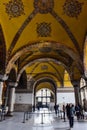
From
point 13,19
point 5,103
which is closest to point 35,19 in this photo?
point 13,19

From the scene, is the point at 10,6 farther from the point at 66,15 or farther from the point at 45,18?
the point at 66,15

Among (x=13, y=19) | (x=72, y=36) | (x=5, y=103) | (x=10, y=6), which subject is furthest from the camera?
(x=5, y=103)

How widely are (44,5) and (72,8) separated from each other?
4.61 feet

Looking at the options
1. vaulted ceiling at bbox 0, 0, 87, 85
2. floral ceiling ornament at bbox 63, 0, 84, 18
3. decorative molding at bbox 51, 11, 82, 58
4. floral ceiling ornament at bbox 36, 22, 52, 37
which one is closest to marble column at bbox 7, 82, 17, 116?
vaulted ceiling at bbox 0, 0, 87, 85

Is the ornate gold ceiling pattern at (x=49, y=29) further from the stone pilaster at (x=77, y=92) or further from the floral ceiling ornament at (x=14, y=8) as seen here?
the stone pilaster at (x=77, y=92)

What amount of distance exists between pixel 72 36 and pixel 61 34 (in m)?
0.66

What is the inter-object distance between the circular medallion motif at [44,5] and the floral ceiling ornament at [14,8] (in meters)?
0.75

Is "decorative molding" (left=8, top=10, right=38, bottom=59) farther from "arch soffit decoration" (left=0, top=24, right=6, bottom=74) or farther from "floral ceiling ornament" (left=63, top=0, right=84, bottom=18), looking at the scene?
"floral ceiling ornament" (left=63, top=0, right=84, bottom=18)

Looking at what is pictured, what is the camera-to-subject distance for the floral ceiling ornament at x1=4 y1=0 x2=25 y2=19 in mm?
8154

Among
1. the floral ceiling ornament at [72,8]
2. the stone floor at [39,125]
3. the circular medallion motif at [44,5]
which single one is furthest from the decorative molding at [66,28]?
the stone floor at [39,125]

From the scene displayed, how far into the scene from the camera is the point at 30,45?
10.4 meters

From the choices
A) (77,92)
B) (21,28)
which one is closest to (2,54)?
(21,28)

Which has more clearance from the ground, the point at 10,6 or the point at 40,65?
the point at 10,6

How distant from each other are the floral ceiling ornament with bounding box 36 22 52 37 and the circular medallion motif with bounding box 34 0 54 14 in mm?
971
